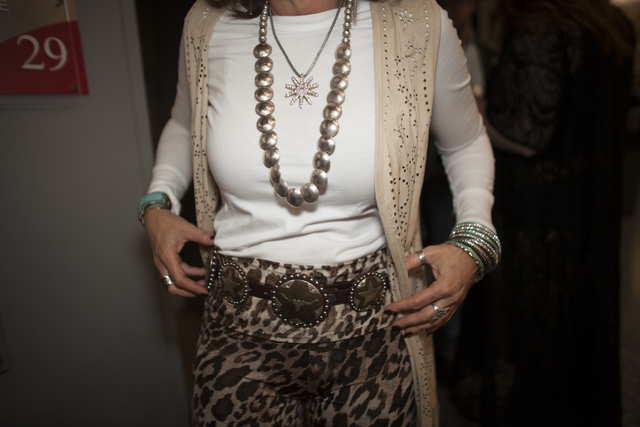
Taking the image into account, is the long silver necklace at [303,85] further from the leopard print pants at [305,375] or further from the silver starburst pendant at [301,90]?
the leopard print pants at [305,375]

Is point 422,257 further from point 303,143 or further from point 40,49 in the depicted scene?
point 40,49

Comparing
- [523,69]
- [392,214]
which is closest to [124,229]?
[392,214]

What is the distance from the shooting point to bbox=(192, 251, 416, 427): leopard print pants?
0.69 m

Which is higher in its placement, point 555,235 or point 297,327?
point 297,327

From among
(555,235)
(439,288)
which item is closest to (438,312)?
(439,288)

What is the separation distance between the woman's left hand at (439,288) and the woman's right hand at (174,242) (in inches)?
16.7

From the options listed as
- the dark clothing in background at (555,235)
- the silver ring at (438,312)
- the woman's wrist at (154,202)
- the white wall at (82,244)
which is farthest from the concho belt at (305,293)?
the dark clothing in background at (555,235)

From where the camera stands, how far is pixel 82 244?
3.68 ft

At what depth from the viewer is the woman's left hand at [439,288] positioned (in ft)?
2.26

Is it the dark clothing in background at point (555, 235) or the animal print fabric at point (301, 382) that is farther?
the dark clothing in background at point (555, 235)

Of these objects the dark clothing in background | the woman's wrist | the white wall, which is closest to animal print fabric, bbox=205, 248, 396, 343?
the woman's wrist

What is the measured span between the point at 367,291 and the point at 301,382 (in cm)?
22

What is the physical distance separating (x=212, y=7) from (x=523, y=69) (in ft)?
3.30

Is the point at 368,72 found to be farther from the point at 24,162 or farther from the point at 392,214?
the point at 24,162
